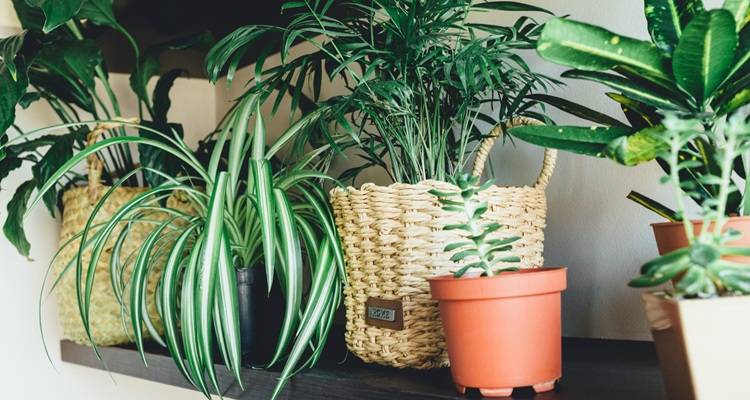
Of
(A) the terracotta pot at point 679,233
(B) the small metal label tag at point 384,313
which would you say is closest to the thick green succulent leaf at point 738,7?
(A) the terracotta pot at point 679,233

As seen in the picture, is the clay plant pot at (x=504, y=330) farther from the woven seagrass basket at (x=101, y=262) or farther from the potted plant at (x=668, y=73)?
the woven seagrass basket at (x=101, y=262)

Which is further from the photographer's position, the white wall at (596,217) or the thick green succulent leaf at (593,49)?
the white wall at (596,217)

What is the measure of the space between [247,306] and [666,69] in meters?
0.81

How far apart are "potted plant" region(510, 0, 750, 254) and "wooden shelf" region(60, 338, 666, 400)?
0.57 ft

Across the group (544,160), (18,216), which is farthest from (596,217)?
(18,216)

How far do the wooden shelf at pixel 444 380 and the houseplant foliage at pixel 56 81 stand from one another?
1.86ft

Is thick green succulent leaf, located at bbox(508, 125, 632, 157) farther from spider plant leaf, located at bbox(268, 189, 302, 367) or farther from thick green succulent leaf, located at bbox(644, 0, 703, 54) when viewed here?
spider plant leaf, located at bbox(268, 189, 302, 367)

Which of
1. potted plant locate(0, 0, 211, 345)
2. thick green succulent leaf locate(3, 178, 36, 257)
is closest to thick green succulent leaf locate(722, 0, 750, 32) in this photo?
potted plant locate(0, 0, 211, 345)

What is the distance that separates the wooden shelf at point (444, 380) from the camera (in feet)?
2.49

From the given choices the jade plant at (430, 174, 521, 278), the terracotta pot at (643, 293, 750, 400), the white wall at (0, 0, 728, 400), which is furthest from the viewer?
the white wall at (0, 0, 728, 400)

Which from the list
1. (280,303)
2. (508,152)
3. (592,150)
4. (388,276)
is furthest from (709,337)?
(280,303)

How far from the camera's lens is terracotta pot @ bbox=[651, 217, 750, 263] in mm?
673

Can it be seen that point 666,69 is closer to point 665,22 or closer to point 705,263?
point 665,22

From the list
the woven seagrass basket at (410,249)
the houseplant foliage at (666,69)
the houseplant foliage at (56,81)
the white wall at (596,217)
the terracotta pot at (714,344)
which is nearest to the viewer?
the terracotta pot at (714,344)
